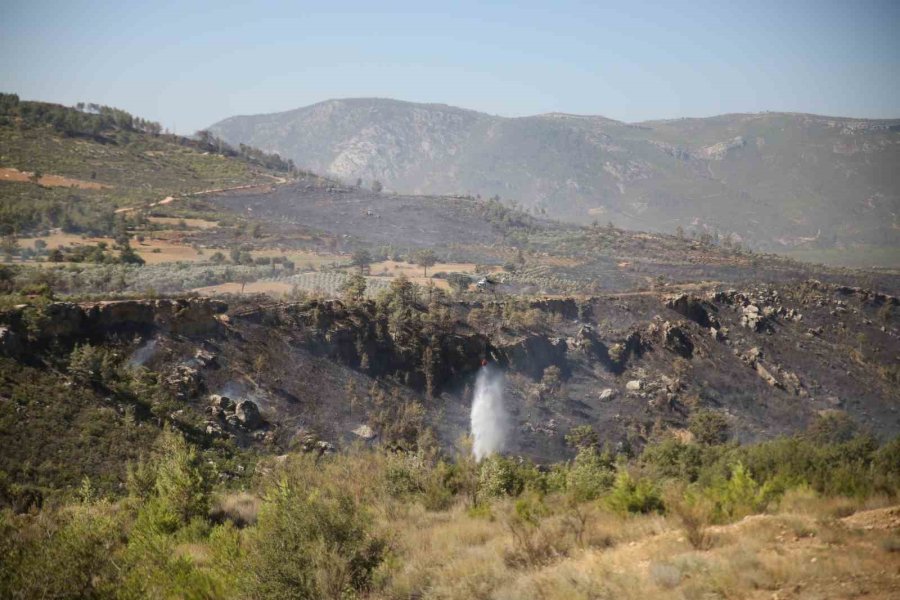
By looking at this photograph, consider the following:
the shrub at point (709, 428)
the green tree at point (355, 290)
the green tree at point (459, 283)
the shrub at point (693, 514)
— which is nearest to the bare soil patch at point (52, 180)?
the green tree at point (459, 283)

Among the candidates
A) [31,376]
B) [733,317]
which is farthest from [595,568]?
[733,317]

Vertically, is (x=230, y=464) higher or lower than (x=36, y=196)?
lower

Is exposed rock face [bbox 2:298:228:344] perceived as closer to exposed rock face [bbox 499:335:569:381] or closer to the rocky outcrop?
the rocky outcrop

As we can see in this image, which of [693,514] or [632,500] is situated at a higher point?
[693,514]

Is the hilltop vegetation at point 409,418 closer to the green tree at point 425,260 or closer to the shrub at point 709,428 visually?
the shrub at point 709,428

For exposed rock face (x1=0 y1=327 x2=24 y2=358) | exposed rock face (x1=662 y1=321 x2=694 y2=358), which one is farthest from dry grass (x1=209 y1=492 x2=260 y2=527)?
exposed rock face (x1=662 y1=321 x2=694 y2=358)

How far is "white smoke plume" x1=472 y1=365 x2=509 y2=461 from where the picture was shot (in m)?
26.4

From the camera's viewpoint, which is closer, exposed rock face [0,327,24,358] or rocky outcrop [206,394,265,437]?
exposed rock face [0,327,24,358]

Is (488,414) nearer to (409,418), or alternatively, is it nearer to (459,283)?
(409,418)

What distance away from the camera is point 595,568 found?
8.41m

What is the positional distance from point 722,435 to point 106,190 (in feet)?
230

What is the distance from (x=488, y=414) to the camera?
28.8m

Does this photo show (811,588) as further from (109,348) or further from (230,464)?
(109,348)

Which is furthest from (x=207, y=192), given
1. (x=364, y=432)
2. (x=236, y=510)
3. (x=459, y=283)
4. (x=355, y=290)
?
(x=236, y=510)
